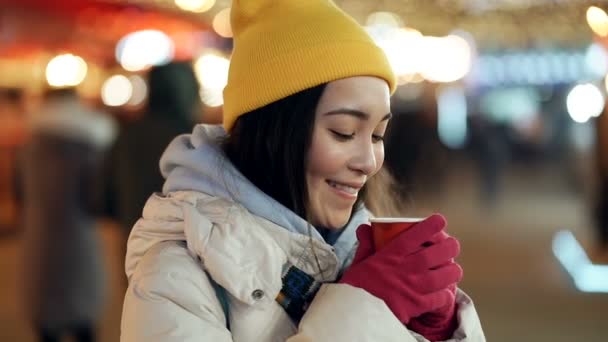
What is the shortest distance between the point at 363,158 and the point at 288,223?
214mm

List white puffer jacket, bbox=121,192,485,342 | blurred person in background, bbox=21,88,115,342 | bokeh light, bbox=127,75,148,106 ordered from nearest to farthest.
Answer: white puffer jacket, bbox=121,192,485,342, blurred person in background, bbox=21,88,115,342, bokeh light, bbox=127,75,148,106

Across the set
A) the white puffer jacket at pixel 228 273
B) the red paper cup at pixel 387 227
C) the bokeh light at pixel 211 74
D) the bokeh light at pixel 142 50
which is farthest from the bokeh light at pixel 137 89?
the red paper cup at pixel 387 227

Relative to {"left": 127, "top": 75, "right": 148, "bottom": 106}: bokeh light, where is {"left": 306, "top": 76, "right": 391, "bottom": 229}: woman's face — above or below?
above

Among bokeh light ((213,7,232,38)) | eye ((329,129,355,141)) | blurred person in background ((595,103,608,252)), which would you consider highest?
bokeh light ((213,7,232,38))

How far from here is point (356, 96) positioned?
209cm

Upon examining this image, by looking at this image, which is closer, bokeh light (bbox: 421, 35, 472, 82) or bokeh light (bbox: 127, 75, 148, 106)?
bokeh light (bbox: 127, 75, 148, 106)

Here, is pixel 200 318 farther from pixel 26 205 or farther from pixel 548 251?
pixel 548 251

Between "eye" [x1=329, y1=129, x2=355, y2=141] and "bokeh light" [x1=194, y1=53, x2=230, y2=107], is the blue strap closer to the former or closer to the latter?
"eye" [x1=329, y1=129, x2=355, y2=141]

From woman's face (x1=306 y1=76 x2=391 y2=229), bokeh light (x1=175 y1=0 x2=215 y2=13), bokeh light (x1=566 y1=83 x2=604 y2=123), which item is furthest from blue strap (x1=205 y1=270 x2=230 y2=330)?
bokeh light (x1=566 y1=83 x2=604 y2=123)

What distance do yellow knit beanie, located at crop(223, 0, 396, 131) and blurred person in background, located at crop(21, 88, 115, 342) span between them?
3539 mm

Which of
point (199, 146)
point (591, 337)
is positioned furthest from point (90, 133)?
point (199, 146)

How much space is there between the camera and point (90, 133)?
615cm

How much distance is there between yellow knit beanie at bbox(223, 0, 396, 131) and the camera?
210cm

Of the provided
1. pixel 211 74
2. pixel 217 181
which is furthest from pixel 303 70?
pixel 211 74
